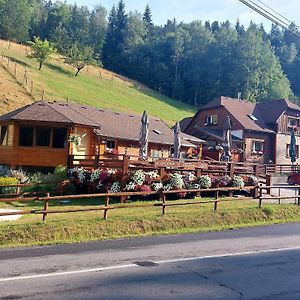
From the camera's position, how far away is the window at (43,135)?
2533 cm

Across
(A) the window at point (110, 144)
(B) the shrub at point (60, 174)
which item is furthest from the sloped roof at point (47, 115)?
(B) the shrub at point (60, 174)

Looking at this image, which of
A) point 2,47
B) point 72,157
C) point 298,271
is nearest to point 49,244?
point 298,271

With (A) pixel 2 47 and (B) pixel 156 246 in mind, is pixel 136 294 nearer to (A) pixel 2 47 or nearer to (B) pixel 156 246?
(B) pixel 156 246

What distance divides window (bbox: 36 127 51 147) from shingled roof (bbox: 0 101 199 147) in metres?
0.78

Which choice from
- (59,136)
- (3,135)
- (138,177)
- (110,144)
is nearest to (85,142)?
(59,136)

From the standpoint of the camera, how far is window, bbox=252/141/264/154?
48.1 m

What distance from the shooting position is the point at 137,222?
1404 cm

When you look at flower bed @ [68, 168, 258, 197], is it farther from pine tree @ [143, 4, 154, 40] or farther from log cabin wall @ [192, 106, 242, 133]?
pine tree @ [143, 4, 154, 40]

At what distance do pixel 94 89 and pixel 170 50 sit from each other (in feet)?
116

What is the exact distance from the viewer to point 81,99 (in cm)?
6022

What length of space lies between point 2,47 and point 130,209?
6802 centimetres

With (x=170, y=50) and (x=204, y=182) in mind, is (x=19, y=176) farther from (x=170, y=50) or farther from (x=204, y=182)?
(x=170, y=50)

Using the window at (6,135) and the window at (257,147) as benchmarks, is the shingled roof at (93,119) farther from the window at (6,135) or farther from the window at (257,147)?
the window at (257,147)

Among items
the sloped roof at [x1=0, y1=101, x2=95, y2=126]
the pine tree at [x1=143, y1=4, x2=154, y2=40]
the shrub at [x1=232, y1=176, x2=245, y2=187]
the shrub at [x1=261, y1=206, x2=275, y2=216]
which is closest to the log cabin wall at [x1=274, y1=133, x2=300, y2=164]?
the sloped roof at [x1=0, y1=101, x2=95, y2=126]
